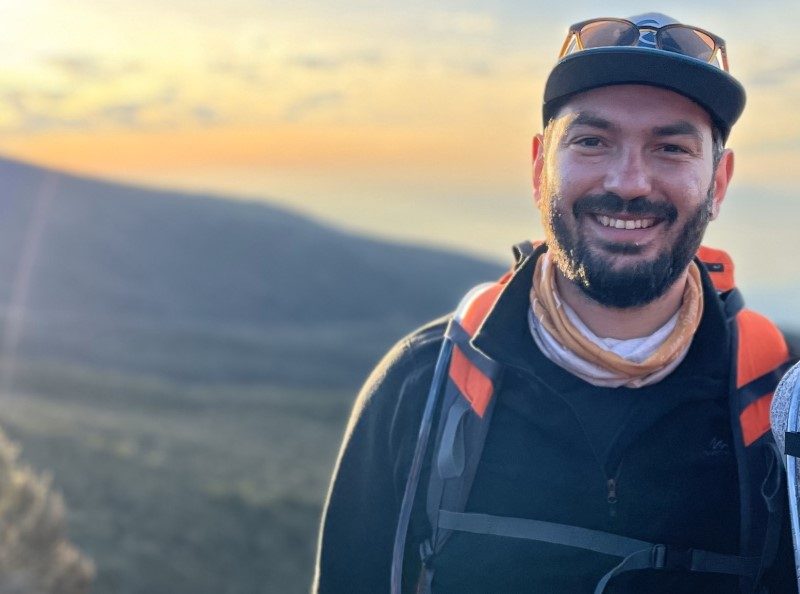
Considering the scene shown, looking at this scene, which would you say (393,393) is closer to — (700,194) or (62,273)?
(700,194)

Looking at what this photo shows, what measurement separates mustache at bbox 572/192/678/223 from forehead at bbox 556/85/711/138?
0.24 m

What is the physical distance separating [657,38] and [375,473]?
5.73 ft

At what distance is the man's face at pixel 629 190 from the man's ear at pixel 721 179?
13 centimetres

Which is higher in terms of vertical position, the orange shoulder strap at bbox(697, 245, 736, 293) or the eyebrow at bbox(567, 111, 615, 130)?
the eyebrow at bbox(567, 111, 615, 130)

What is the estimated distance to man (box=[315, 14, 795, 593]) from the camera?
3.51 metres

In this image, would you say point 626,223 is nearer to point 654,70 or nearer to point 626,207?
point 626,207

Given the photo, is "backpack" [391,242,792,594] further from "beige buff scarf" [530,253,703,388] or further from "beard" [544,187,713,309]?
"beard" [544,187,713,309]

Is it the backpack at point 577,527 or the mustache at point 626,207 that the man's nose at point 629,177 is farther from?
the backpack at point 577,527

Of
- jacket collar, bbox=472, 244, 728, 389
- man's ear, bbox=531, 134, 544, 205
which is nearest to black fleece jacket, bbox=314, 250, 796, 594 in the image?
jacket collar, bbox=472, 244, 728, 389

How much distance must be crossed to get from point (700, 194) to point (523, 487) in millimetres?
1130

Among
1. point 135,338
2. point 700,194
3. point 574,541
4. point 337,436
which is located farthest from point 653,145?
point 135,338

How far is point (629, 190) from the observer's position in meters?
3.53

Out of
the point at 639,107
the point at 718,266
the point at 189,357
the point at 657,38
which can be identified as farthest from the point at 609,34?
the point at 189,357

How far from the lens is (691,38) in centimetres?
369
